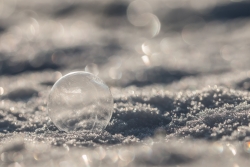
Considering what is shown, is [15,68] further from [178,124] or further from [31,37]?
[178,124]

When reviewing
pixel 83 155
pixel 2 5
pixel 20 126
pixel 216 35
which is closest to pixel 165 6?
pixel 216 35

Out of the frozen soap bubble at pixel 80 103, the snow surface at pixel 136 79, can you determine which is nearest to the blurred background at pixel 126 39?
the snow surface at pixel 136 79

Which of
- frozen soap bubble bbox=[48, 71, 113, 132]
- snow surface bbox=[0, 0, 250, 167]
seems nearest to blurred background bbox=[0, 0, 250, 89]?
snow surface bbox=[0, 0, 250, 167]

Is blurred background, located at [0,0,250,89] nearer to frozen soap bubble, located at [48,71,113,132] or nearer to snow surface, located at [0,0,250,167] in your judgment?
snow surface, located at [0,0,250,167]

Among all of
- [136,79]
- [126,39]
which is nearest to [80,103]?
[136,79]

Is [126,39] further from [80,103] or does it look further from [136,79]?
[80,103]
